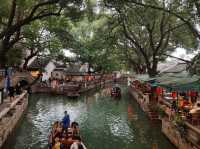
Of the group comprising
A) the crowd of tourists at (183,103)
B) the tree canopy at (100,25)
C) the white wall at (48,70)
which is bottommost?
the crowd of tourists at (183,103)

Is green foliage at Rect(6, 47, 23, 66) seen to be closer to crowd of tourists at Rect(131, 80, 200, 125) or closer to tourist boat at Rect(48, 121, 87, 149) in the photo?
crowd of tourists at Rect(131, 80, 200, 125)

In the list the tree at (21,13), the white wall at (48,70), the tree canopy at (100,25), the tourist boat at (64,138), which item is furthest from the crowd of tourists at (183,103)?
the white wall at (48,70)

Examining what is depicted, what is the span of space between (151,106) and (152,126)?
406 cm

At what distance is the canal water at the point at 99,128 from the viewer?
2028 cm

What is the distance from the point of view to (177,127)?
60.4 feet

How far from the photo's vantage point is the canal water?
66.5 ft

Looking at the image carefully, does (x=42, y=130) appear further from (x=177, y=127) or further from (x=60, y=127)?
(x=177, y=127)

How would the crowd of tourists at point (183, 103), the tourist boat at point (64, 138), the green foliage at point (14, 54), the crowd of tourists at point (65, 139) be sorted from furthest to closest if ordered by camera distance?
the green foliage at point (14, 54)
the crowd of tourists at point (183, 103)
the tourist boat at point (64, 138)
the crowd of tourists at point (65, 139)

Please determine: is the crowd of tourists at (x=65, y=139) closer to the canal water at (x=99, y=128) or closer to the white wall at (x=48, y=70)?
the canal water at (x=99, y=128)

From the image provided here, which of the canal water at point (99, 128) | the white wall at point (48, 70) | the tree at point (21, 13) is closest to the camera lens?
the canal water at point (99, 128)

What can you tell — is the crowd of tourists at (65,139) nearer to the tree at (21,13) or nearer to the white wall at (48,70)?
the tree at (21,13)

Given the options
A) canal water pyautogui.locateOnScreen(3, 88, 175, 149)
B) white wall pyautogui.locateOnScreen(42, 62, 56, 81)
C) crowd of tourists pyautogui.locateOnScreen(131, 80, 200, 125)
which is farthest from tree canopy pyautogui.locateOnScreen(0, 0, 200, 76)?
white wall pyautogui.locateOnScreen(42, 62, 56, 81)

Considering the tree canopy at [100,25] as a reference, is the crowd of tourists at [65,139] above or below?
below

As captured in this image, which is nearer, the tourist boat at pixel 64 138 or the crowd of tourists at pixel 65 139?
the crowd of tourists at pixel 65 139
